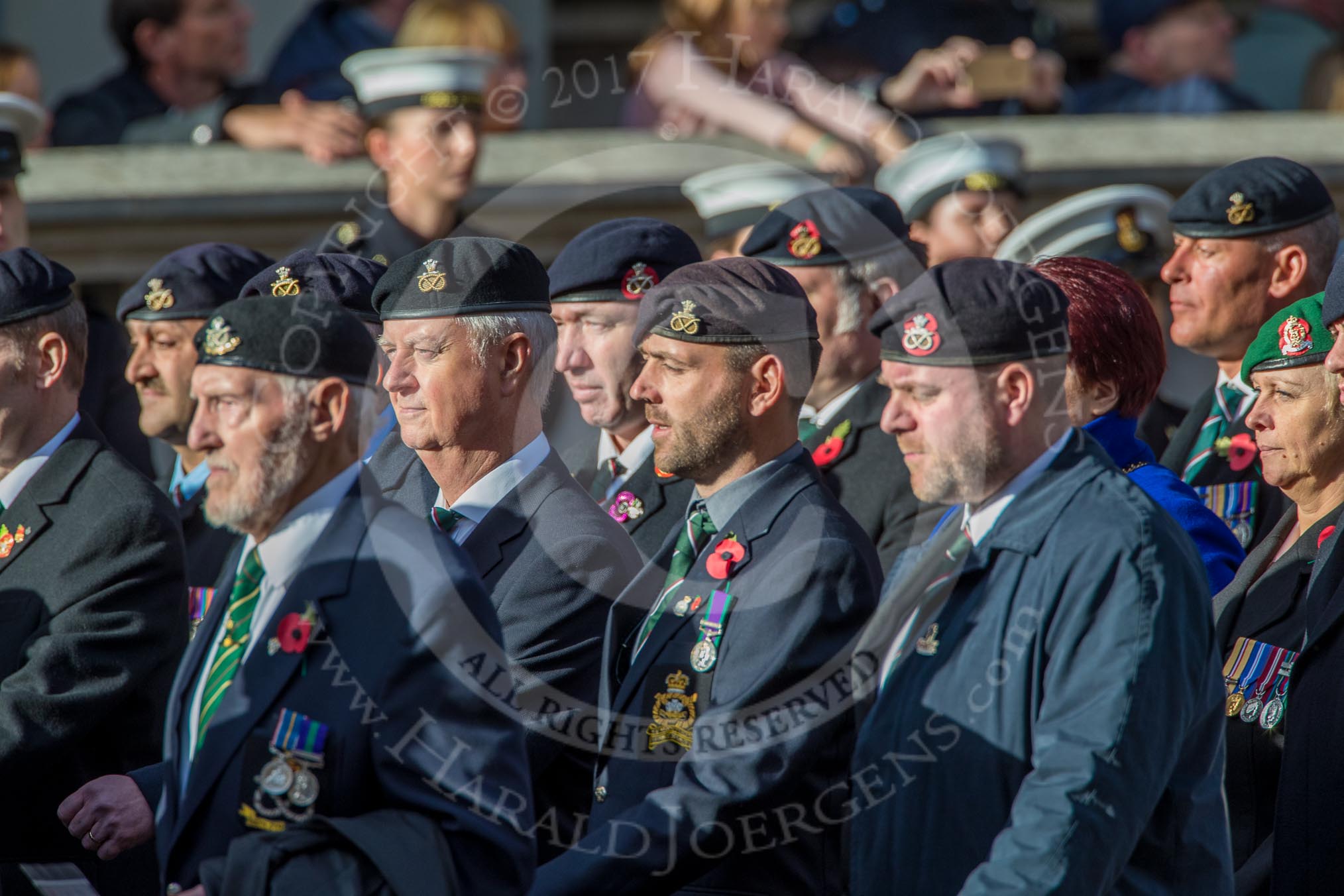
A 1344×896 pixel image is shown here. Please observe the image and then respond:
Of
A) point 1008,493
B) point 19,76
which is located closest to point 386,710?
point 1008,493

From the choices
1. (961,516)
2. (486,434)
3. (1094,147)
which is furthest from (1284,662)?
(1094,147)

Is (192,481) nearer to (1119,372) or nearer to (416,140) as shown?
(416,140)

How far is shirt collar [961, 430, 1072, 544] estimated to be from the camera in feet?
11.5

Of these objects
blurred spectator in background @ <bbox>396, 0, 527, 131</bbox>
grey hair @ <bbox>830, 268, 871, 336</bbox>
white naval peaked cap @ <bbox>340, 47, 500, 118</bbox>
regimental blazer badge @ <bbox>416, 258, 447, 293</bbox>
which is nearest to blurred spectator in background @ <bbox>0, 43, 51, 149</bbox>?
blurred spectator in background @ <bbox>396, 0, 527, 131</bbox>

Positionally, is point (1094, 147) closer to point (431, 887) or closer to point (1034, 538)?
point (1034, 538)

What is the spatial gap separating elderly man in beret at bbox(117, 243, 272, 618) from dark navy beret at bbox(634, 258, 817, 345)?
173 cm

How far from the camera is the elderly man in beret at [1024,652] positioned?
125 inches

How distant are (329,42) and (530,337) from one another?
13.8 feet

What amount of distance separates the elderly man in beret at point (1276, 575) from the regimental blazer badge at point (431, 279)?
1.79 m

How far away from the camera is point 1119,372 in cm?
420

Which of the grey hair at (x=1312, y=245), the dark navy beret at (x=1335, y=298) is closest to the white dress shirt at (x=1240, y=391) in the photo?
the grey hair at (x=1312, y=245)

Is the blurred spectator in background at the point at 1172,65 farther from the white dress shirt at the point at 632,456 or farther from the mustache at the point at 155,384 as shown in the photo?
the mustache at the point at 155,384

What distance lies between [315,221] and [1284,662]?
431 cm

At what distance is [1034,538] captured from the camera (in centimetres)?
340
